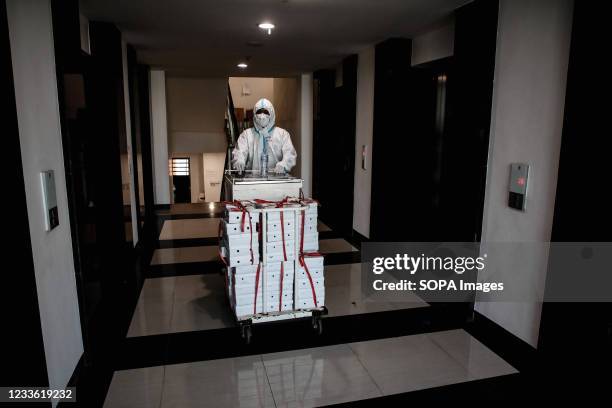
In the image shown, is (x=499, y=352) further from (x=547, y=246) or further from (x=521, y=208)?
(x=521, y=208)

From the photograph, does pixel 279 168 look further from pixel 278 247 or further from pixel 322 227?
pixel 322 227

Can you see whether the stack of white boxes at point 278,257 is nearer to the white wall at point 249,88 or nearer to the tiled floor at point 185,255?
the tiled floor at point 185,255

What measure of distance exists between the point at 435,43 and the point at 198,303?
3.89 m

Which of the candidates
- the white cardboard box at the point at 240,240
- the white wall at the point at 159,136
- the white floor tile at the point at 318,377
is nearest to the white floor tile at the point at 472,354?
the white floor tile at the point at 318,377

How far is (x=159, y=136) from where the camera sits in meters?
8.41

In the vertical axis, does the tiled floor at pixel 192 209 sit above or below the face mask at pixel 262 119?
below

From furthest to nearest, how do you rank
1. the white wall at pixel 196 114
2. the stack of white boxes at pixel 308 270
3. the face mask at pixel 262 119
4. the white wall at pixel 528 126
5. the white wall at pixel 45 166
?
the white wall at pixel 196 114 → the face mask at pixel 262 119 → the stack of white boxes at pixel 308 270 → the white wall at pixel 528 126 → the white wall at pixel 45 166

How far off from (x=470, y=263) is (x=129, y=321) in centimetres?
313

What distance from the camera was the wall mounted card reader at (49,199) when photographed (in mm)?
2258

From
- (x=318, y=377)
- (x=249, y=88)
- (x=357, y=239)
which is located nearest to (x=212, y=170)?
(x=249, y=88)

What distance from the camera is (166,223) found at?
285 inches

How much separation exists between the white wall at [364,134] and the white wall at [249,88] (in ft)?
24.9

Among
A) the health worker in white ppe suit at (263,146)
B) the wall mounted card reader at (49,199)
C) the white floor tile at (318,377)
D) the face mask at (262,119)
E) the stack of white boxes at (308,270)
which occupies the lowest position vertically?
the white floor tile at (318,377)

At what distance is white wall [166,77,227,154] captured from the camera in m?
10.5
